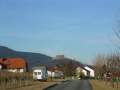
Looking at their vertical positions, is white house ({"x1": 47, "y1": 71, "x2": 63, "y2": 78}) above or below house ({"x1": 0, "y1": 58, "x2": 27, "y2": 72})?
below

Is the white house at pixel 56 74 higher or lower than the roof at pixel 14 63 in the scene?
lower

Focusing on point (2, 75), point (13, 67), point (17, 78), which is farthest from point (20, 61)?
point (2, 75)

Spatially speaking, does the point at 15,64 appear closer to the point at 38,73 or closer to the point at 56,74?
the point at 56,74

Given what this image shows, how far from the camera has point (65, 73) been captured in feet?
607

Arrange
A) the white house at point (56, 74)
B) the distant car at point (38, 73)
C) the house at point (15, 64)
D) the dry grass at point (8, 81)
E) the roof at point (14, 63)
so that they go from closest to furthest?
1. the dry grass at point (8, 81)
2. the distant car at point (38, 73)
3. the house at point (15, 64)
4. the roof at point (14, 63)
5. the white house at point (56, 74)

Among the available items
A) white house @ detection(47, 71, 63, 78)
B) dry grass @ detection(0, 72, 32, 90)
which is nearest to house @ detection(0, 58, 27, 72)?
white house @ detection(47, 71, 63, 78)

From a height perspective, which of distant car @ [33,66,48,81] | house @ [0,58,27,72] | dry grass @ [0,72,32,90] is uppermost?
house @ [0,58,27,72]

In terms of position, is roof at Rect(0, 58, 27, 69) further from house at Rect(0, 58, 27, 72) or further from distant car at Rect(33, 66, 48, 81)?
distant car at Rect(33, 66, 48, 81)

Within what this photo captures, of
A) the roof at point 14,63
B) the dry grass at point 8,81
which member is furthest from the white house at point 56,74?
the dry grass at point 8,81

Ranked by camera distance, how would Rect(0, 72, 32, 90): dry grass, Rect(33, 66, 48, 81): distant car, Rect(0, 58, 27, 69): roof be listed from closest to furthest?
Rect(0, 72, 32, 90): dry grass, Rect(33, 66, 48, 81): distant car, Rect(0, 58, 27, 69): roof

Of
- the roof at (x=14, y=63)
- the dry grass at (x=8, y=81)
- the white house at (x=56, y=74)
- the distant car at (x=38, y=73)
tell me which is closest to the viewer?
the dry grass at (x=8, y=81)

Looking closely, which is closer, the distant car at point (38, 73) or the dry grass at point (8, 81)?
the dry grass at point (8, 81)

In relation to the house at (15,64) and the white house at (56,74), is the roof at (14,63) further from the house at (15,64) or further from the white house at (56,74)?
the white house at (56,74)

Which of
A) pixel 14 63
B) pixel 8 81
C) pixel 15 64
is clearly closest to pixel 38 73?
Result: pixel 8 81
